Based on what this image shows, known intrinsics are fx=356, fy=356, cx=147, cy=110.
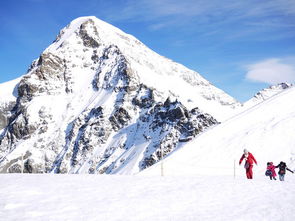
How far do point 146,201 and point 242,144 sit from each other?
25020 mm

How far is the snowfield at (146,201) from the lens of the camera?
9695 mm

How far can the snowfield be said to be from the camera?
31.8 ft

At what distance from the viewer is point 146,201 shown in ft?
38.5

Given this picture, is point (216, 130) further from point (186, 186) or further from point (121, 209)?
point (121, 209)

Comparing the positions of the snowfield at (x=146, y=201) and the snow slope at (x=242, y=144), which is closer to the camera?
the snowfield at (x=146, y=201)

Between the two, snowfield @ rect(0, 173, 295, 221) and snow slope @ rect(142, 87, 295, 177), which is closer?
snowfield @ rect(0, 173, 295, 221)

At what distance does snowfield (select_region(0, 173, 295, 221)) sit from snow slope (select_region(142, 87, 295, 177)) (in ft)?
52.6

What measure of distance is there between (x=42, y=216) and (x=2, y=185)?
21.3 feet

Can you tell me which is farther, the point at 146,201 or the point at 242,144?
the point at 242,144

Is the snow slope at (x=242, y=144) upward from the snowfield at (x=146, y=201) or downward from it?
upward

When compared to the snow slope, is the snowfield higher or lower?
lower

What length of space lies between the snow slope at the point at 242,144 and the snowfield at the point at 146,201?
16.0 metres

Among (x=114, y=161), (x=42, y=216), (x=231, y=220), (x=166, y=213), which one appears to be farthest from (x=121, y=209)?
(x=114, y=161)

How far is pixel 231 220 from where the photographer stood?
9.13 meters
